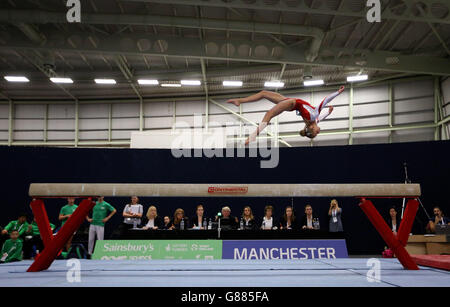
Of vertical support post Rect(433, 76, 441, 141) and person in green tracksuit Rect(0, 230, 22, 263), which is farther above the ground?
vertical support post Rect(433, 76, 441, 141)

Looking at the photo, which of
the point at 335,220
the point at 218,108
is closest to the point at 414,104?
the point at 218,108

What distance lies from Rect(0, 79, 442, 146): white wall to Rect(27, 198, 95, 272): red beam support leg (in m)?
13.6

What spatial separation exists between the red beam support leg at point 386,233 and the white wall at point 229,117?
1262 centimetres

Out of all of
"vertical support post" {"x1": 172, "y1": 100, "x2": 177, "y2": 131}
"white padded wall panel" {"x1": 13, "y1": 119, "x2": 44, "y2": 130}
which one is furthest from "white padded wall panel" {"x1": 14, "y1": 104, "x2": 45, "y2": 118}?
"vertical support post" {"x1": 172, "y1": 100, "x2": 177, "y2": 131}

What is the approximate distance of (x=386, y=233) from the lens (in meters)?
3.69

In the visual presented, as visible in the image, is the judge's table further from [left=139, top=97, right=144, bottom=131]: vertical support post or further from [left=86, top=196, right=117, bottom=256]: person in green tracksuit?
[left=139, top=97, right=144, bottom=131]: vertical support post

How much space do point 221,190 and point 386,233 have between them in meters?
1.72

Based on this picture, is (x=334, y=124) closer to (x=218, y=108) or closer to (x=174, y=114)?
(x=218, y=108)

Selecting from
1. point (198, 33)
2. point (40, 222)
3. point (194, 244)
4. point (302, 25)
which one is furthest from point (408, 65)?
point (40, 222)

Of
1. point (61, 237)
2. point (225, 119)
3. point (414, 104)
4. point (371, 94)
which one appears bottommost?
point (61, 237)

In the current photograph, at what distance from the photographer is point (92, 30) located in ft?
40.7

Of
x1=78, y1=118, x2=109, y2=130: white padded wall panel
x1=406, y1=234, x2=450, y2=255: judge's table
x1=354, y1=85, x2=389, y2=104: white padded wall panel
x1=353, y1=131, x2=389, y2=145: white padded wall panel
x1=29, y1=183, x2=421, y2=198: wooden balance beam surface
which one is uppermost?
x1=354, y1=85, x2=389, y2=104: white padded wall panel

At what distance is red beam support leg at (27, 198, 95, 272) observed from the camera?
3650 millimetres

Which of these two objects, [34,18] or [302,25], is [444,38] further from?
[34,18]
